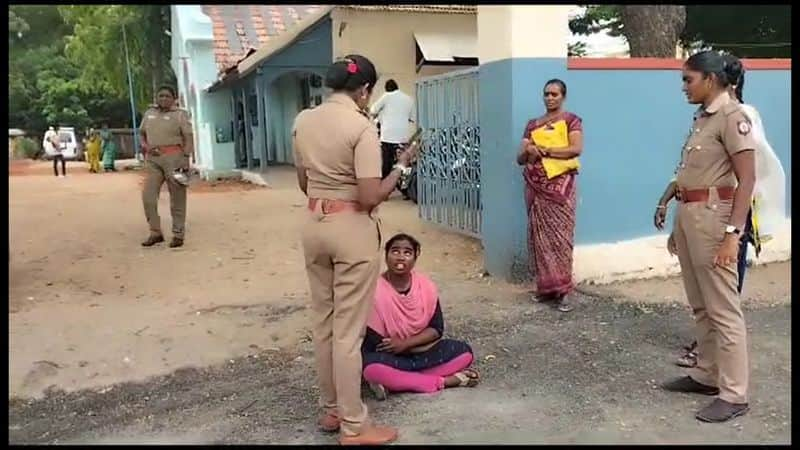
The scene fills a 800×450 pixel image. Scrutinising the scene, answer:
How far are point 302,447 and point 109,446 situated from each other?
0.86 meters

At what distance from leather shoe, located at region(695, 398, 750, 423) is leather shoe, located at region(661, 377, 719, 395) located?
0.26 meters

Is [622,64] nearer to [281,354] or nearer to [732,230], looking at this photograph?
[732,230]

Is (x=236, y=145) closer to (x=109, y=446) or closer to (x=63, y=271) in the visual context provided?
(x=63, y=271)

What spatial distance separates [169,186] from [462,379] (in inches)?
195

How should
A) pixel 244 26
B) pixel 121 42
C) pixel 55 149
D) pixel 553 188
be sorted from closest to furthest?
pixel 553 188
pixel 244 26
pixel 55 149
pixel 121 42

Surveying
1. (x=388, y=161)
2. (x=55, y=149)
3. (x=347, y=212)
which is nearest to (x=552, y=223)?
(x=388, y=161)

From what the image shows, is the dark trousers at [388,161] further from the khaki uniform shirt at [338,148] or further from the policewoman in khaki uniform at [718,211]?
the policewoman in khaki uniform at [718,211]

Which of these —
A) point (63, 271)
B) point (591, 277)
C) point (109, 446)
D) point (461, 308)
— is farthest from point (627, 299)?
point (63, 271)

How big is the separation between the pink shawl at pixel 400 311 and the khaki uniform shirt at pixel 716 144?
54.3 inches

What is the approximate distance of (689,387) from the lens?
4.15 metres

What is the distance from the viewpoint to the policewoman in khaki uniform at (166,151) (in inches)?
319

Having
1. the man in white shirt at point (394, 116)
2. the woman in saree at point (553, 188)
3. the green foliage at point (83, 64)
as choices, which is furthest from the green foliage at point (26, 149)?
the woman in saree at point (553, 188)

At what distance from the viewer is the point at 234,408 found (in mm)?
4062

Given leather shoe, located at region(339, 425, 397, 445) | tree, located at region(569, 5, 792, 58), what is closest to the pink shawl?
leather shoe, located at region(339, 425, 397, 445)
